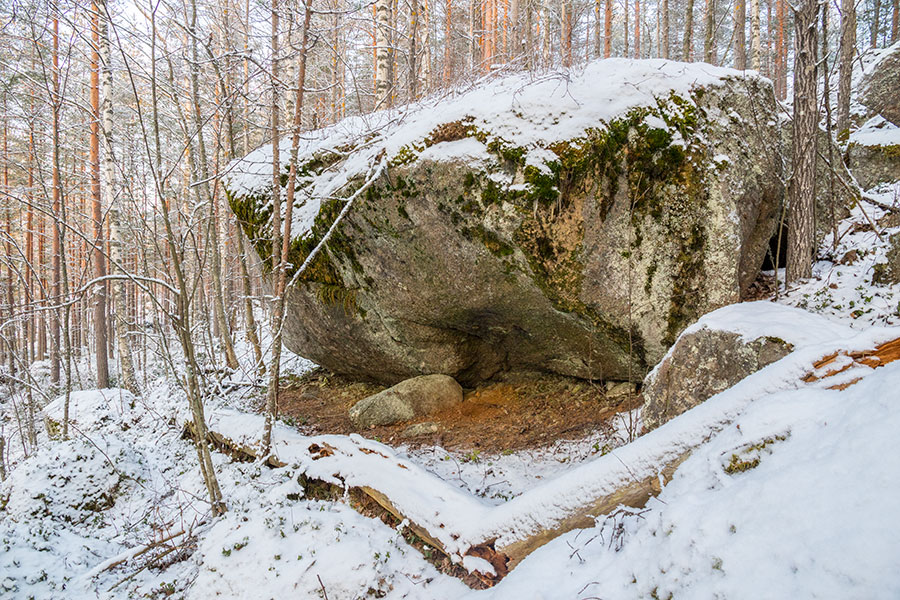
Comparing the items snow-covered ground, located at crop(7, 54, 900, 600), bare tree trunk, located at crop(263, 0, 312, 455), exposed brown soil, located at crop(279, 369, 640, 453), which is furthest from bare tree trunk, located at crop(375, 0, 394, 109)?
exposed brown soil, located at crop(279, 369, 640, 453)

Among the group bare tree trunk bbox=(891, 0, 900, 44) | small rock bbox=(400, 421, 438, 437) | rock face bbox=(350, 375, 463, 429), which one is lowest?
small rock bbox=(400, 421, 438, 437)

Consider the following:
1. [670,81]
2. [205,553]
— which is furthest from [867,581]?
[670,81]

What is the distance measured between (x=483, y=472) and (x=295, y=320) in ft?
11.3

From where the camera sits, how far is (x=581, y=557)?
1923mm

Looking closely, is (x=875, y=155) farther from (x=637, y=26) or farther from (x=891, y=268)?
(x=637, y=26)

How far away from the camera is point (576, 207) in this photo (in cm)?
379

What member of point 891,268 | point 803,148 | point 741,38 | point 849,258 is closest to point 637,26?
point 741,38

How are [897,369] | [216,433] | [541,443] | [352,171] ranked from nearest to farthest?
[897,369], [541,443], [352,171], [216,433]

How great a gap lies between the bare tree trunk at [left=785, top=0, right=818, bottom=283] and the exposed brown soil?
2.15 m

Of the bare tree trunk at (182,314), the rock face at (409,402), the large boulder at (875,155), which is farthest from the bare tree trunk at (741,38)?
the bare tree trunk at (182,314)

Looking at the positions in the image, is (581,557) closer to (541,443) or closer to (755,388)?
(755,388)

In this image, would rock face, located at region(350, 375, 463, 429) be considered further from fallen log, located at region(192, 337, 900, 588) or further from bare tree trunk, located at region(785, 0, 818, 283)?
bare tree trunk, located at region(785, 0, 818, 283)

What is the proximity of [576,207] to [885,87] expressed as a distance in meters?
7.50

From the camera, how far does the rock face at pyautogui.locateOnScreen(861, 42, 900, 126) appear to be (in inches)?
259
